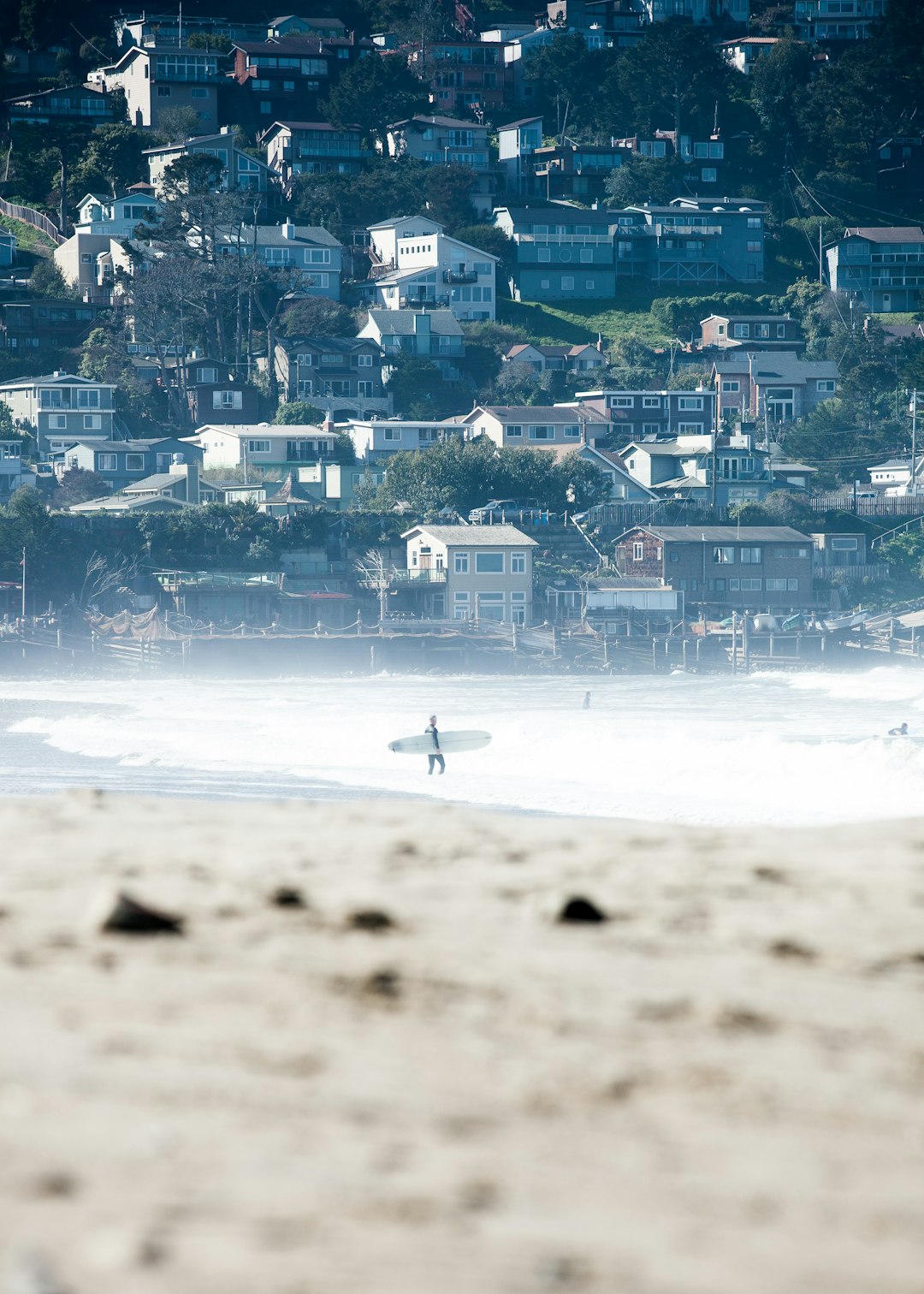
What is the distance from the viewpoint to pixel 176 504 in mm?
83438

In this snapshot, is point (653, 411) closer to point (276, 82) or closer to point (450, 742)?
point (276, 82)

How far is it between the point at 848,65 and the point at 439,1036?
160 m

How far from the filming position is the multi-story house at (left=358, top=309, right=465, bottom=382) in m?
107

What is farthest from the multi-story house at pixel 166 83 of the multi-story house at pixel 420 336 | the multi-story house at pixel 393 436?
the multi-story house at pixel 393 436

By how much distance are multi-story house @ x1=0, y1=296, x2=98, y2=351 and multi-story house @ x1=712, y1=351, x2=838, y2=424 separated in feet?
130

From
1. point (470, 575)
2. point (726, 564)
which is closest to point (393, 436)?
point (470, 575)

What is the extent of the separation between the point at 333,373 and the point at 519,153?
42.1 meters

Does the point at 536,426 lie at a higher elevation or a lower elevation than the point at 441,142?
lower

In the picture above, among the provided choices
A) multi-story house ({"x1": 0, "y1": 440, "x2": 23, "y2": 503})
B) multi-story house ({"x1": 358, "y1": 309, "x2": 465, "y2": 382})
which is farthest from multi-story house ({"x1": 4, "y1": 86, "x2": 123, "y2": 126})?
multi-story house ({"x1": 0, "y1": 440, "x2": 23, "y2": 503})

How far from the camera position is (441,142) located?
451 ft

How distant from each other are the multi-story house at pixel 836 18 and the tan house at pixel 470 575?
110 metres

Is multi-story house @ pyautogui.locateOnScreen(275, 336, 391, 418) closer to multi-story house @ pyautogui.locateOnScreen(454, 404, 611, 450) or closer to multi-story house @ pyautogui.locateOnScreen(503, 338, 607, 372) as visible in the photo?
multi-story house @ pyautogui.locateOnScreen(454, 404, 611, 450)

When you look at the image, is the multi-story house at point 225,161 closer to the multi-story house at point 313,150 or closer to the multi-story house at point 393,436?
the multi-story house at point 313,150

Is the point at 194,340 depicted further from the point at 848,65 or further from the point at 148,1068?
A: the point at 148,1068
